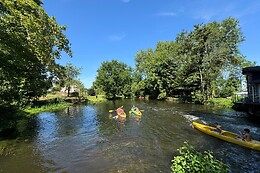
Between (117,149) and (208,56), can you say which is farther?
(208,56)

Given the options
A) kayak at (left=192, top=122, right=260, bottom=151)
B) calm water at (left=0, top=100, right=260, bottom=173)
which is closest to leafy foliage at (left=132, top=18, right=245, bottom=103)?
calm water at (left=0, top=100, right=260, bottom=173)

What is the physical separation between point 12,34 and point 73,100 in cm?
4557

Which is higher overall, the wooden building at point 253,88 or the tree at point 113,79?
the tree at point 113,79

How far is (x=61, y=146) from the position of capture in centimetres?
1429

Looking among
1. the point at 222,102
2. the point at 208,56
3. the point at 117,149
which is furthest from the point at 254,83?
the point at 117,149

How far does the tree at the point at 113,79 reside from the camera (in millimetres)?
67125

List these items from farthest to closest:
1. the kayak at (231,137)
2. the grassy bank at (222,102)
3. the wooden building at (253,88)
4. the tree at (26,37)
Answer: the grassy bank at (222,102) < the wooden building at (253,88) < the kayak at (231,137) < the tree at (26,37)

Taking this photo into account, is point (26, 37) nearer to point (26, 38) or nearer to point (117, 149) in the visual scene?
point (26, 38)

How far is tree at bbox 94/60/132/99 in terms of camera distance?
67.1 metres

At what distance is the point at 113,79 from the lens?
67.8 m

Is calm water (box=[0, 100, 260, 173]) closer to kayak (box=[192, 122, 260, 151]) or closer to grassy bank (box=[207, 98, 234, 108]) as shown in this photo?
kayak (box=[192, 122, 260, 151])

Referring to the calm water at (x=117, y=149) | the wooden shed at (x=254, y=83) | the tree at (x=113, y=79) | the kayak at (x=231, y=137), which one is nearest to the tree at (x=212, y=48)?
the wooden shed at (x=254, y=83)

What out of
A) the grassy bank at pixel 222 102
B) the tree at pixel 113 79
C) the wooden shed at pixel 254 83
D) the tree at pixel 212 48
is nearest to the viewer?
the wooden shed at pixel 254 83

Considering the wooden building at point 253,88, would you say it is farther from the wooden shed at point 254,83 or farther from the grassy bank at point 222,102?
the grassy bank at point 222,102
